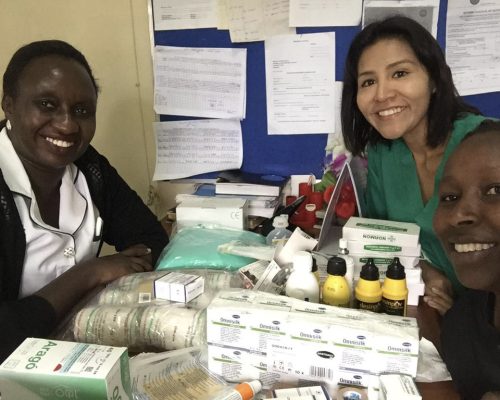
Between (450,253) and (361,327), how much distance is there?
0.29m

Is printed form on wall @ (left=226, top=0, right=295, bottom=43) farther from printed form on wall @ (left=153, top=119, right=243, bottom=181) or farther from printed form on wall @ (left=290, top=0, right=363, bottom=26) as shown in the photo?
printed form on wall @ (left=153, top=119, right=243, bottom=181)

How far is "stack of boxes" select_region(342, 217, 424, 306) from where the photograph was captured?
0.96 m

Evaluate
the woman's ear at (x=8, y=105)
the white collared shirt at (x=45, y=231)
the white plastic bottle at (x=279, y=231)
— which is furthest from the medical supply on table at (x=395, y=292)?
the woman's ear at (x=8, y=105)

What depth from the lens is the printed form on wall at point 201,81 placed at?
1.70 metres

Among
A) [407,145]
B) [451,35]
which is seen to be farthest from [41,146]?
[451,35]

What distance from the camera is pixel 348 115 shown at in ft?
4.71

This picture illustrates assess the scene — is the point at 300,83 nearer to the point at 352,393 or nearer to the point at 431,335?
the point at 431,335

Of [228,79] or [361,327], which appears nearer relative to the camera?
[361,327]

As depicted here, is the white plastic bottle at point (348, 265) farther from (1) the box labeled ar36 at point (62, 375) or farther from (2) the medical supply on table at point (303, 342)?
(1) the box labeled ar36 at point (62, 375)

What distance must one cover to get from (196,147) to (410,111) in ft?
2.71

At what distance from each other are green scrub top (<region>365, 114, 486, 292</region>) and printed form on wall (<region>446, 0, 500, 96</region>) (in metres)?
0.41

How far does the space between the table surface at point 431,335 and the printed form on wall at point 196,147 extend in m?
0.97

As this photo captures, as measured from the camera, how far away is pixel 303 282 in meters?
0.87

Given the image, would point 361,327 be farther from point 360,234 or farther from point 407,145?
point 407,145
